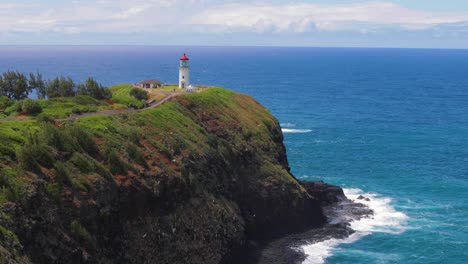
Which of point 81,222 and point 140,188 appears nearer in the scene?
point 81,222

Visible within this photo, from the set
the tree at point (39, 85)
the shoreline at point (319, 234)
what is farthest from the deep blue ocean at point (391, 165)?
the tree at point (39, 85)

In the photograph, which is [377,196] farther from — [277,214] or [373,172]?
[277,214]

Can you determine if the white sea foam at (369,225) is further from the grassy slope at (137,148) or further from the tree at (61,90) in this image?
the tree at (61,90)

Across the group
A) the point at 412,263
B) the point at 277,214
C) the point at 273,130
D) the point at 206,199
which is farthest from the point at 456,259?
the point at 273,130

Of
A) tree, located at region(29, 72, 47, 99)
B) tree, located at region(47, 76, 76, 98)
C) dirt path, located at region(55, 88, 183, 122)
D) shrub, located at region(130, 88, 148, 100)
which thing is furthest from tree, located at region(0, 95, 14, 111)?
shrub, located at region(130, 88, 148, 100)

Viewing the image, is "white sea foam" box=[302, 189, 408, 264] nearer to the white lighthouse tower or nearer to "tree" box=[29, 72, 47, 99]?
the white lighthouse tower

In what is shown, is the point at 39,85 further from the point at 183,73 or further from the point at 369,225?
the point at 369,225
